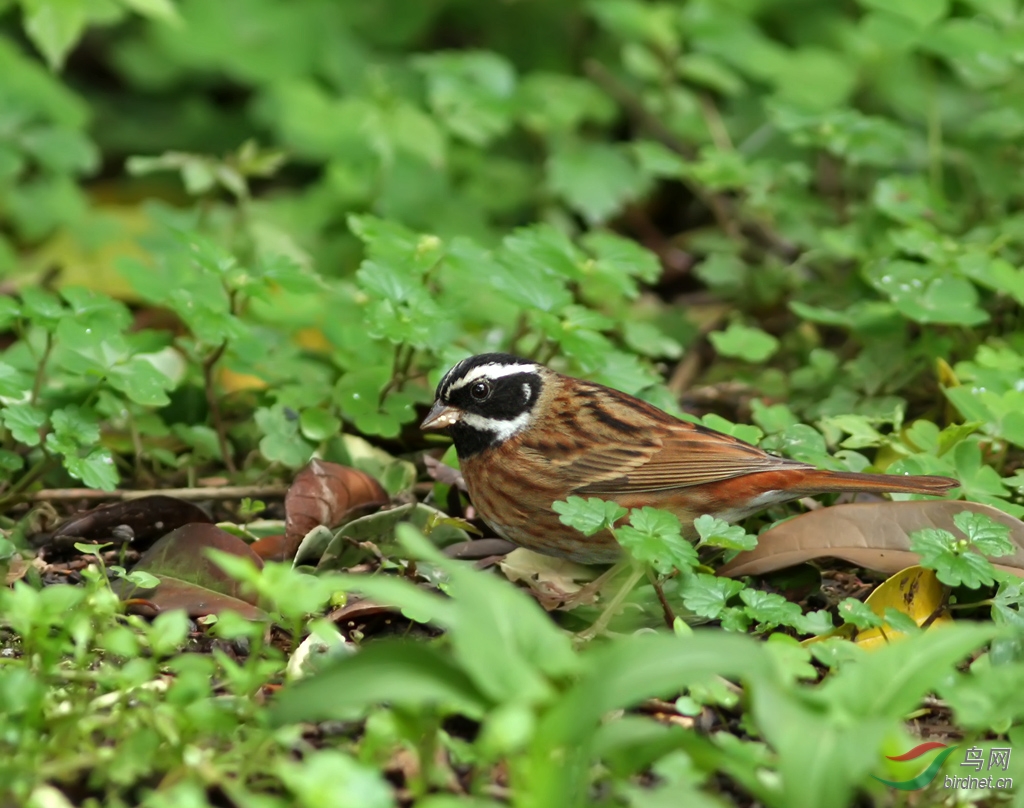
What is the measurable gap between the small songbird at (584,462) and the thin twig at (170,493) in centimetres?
68

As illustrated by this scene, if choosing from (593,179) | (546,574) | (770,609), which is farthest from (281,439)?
(593,179)

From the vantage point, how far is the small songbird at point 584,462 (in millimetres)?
4258

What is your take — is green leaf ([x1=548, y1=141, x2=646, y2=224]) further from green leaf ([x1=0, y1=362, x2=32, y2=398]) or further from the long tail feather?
green leaf ([x1=0, y1=362, x2=32, y2=398])

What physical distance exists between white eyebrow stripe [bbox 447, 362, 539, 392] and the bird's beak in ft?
0.25

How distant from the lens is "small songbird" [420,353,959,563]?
4258 mm

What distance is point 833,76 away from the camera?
7027 millimetres

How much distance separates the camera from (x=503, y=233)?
7.52 m

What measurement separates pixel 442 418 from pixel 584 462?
0.53 metres

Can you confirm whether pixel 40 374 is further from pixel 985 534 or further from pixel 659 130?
pixel 659 130

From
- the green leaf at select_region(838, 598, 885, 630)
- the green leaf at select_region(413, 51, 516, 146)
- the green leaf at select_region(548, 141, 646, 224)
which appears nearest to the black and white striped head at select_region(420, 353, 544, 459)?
the green leaf at select_region(838, 598, 885, 630)

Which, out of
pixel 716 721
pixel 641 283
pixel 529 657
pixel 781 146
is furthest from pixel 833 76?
pixel 529 657

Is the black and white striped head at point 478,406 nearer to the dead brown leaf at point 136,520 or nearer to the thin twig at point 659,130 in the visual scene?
the dead brown leaf at point 136,520

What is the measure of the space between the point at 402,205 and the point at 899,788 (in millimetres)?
4889

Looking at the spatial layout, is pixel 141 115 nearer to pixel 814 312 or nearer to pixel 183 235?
pixel 183 235
